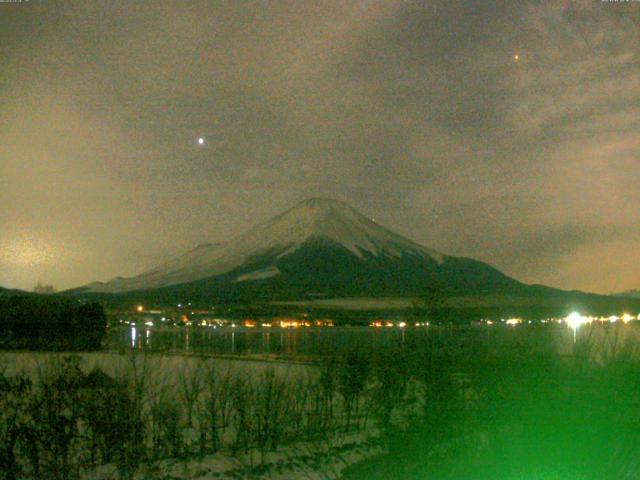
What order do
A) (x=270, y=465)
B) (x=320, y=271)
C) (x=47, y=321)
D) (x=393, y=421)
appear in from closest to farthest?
(x=270, y=465) < (x=393, y=421) < (x=47, y=321) < (x=320, y=271)

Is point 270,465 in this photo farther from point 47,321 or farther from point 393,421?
point 47,321

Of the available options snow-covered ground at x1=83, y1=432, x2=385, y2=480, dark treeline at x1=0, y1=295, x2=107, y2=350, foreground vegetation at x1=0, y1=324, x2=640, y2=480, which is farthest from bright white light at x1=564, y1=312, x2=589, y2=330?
dark treeline at x1=0, y1=295, x2=107, y2=350

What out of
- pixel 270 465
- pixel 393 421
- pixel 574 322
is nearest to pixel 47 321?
pixel 574 322

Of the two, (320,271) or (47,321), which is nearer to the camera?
(47,321)

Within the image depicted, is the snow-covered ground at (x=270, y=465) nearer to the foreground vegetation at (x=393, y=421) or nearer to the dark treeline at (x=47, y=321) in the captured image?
the foreground vegetation at (x=393, y=421)

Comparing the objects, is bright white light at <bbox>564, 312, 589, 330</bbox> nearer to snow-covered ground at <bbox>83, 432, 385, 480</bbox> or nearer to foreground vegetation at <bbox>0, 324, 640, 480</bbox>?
foreground vegetation at <bbox>0, 324, 640, 480</bbox>

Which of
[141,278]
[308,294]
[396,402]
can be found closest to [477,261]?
[308,294]

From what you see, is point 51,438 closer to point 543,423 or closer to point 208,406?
point 208,406

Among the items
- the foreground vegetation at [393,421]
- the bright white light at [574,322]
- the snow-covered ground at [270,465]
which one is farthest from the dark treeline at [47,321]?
the snow-covered ground at [270,465]
